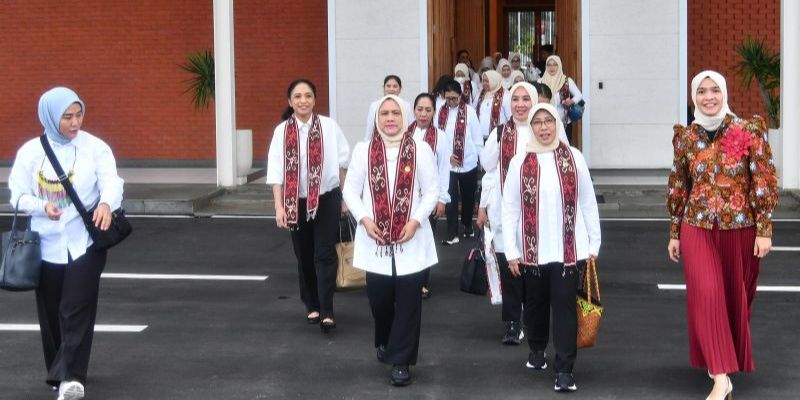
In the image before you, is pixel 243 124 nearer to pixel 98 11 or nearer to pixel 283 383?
pixel 98 11

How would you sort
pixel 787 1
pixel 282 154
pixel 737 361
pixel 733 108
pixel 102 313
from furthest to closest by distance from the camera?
pixel 733 108 < pixel 787 1 < pixel 102 313 < pixel 282 154 < pixel 737 361

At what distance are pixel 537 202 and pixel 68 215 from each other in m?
2.45

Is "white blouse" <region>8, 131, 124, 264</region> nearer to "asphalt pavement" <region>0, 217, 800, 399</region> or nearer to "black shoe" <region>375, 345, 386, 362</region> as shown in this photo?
"asphalt pavement" <region>0, 217, 800, 399</region>

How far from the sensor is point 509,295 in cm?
860

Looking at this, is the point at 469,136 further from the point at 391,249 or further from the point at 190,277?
the point at 391,249

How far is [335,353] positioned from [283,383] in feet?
2.79

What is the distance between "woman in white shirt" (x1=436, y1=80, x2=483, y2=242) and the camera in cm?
1300

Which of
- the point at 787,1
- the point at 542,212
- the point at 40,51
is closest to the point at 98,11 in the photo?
the point at 40,51

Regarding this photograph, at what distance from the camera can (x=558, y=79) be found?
1678 centimetres

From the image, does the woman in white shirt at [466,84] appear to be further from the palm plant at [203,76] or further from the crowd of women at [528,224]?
the crowd of women at [528,224]

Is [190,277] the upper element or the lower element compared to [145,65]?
lower

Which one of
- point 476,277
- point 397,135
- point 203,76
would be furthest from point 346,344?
point 203,76

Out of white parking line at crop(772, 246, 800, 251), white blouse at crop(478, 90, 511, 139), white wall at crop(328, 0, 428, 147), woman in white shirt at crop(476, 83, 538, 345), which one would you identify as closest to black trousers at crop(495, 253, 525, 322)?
woman in white shirt at crop(476, 83, 538, 345)

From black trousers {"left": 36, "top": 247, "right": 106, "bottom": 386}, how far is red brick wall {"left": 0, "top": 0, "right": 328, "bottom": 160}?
1460 cm
